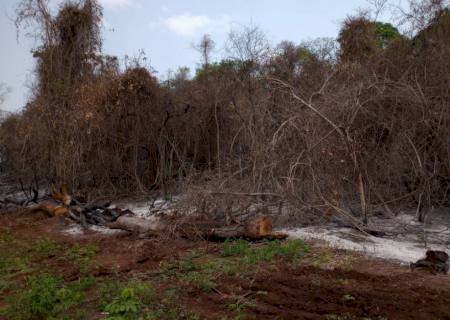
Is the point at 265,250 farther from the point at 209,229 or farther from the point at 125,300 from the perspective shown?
the point at 125,300

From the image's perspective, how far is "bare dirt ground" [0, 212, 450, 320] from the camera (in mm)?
4625

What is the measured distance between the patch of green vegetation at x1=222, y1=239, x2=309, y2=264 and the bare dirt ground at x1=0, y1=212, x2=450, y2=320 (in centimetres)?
2

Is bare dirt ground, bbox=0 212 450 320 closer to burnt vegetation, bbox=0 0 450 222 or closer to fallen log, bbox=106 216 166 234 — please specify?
fallen log, bbox=106 216 166 234

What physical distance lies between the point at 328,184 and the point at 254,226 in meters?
1.53

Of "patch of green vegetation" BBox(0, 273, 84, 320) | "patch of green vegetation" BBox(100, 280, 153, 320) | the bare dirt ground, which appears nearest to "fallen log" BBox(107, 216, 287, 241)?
the bare dirt ground

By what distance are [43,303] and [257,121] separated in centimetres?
647

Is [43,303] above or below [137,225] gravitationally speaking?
below

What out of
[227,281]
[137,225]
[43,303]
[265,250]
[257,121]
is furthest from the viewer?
[257,121]

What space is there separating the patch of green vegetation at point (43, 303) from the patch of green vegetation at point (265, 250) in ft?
7.29

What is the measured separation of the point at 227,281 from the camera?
5.56 m

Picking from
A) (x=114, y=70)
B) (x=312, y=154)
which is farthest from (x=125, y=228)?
(x=114, y=70)

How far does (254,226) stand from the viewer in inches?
302

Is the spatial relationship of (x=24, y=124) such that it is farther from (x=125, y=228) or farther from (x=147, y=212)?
(x=125, y=228)

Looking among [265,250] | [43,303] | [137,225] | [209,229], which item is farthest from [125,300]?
[137,225]
